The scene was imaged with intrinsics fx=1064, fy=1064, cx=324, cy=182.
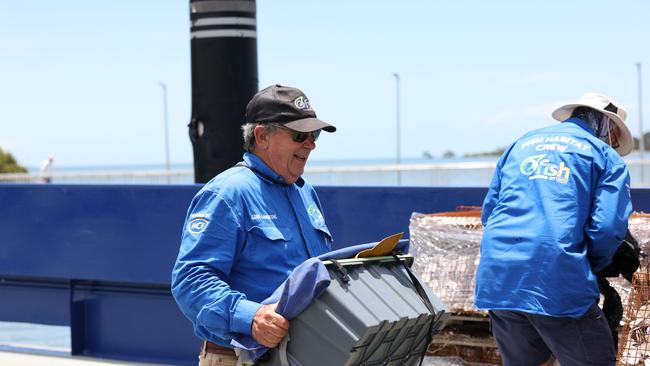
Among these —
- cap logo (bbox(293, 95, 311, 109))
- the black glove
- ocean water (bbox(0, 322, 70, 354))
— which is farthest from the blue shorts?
ocean water (bbox(0, 322, 70, 354))

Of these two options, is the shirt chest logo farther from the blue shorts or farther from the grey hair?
the blue shorts

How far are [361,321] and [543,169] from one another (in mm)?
1793

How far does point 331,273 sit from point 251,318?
0.32 meters

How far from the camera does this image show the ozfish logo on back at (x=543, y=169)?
4863 millimetres

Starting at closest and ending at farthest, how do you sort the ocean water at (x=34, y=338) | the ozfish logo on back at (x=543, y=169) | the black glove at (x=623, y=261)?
the ozfish logo on back at (x=543, y=169)
the black glove at (x=623, y=261)
the ocean water at (x=34, y=338)

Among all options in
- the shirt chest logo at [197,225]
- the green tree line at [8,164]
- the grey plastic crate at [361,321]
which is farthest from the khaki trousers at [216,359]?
the green tree line at [8,164]

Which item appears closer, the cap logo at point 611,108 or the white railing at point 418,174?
the cap logo at point 611,108

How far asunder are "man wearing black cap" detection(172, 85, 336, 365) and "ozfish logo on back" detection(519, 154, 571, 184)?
1275 mm

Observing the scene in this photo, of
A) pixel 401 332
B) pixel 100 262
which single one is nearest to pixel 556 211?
pixel 401 332

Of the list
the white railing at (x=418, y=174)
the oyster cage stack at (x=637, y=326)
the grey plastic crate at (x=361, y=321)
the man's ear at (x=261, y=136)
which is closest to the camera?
the grey plastic crate at (x=361, y=321)

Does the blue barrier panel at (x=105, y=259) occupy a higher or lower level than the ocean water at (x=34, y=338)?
higher

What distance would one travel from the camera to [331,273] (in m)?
3.61

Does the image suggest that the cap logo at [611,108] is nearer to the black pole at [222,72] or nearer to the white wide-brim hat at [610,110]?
the white wide-brim hat at [610,110]

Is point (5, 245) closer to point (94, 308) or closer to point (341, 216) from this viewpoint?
point (94, 308)
